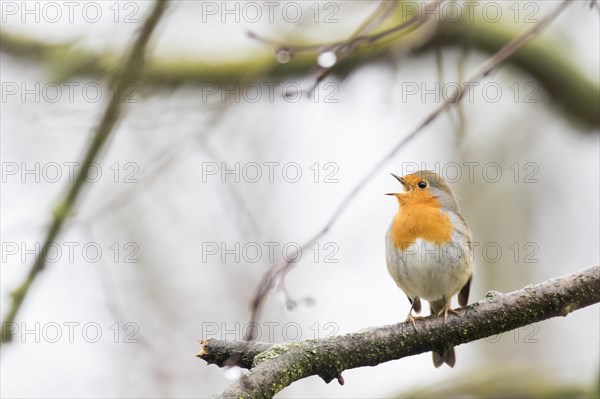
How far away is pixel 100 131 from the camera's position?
332cm

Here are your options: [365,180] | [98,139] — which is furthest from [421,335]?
[98,139]

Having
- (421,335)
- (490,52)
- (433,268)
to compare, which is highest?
(490,52)

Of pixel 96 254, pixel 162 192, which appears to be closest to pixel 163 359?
pixel 162 192

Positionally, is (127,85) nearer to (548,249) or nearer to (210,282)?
(210,282)

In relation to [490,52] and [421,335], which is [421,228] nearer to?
[421,335]

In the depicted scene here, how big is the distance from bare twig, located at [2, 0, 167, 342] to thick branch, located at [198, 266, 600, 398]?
1.15 meters

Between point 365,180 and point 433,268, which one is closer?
point 365,180

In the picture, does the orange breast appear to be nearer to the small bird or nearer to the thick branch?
the small bird

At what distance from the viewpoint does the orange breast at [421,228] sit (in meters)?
4.08

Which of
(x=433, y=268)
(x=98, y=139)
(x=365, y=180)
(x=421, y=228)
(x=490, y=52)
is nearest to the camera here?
(x=365, y=180)

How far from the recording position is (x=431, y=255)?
3.99 metres

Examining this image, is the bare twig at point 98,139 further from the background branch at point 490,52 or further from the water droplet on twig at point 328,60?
the background branch at point 490,52

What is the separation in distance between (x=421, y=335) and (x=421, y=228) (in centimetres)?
129

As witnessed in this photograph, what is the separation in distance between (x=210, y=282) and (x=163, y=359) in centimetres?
146
